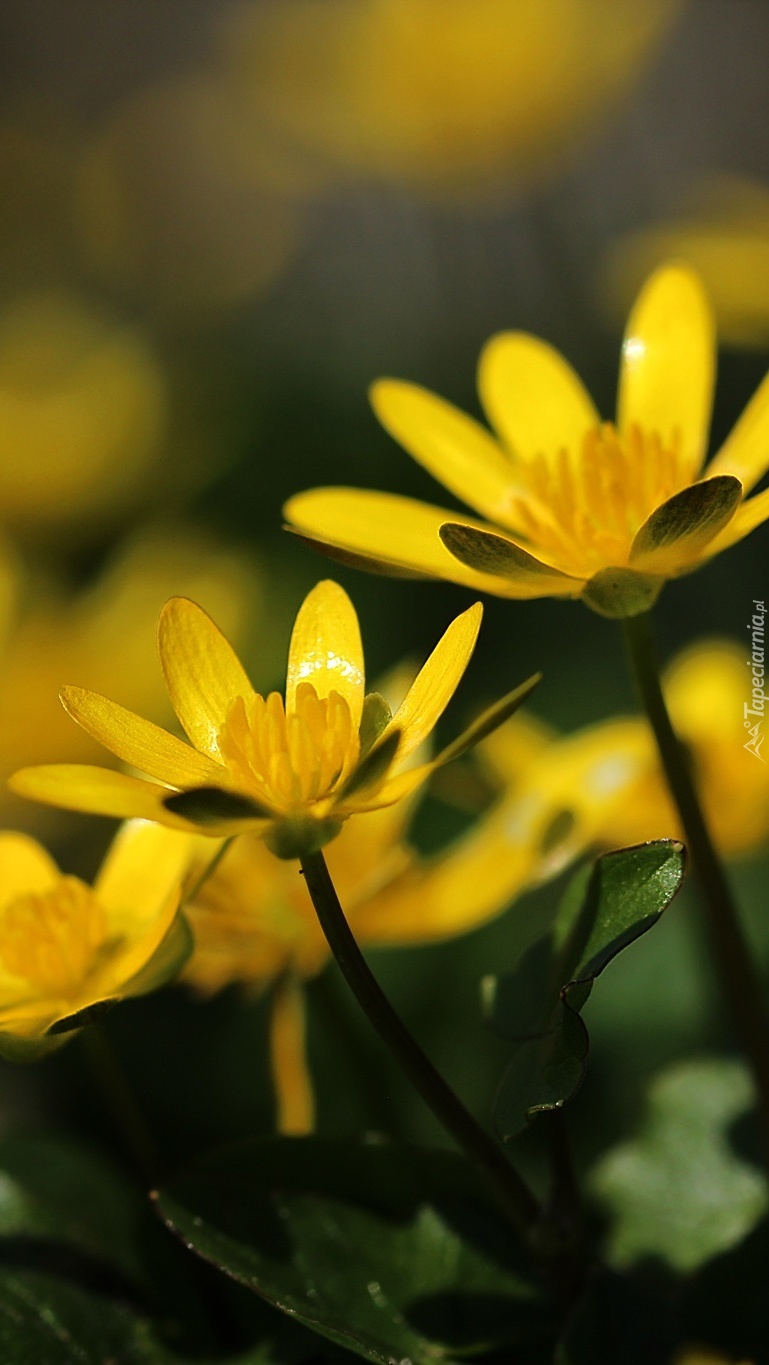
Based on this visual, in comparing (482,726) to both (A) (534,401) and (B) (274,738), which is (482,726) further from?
(A) (534,401)

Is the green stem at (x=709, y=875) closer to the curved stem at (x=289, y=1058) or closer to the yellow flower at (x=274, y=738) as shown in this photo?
the yellow flower at (x=274, y=738)

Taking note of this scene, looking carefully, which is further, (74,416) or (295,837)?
(74,416)

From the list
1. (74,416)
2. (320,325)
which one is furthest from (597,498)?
(320,325)

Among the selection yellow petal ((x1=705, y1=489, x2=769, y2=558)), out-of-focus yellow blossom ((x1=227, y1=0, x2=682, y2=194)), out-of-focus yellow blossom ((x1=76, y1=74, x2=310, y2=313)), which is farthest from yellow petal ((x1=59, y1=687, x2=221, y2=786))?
out-of-focus yellow blossom ((x1=76, y1=74, x2=310, y2=313))

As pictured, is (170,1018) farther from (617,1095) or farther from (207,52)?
(207,52)

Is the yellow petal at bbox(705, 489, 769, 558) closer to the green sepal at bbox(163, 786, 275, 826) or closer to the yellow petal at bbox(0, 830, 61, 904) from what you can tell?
the green sepal at bbox(163, 786, 275, 826)

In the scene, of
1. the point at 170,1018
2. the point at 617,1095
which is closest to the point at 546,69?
the point at 170,1018
